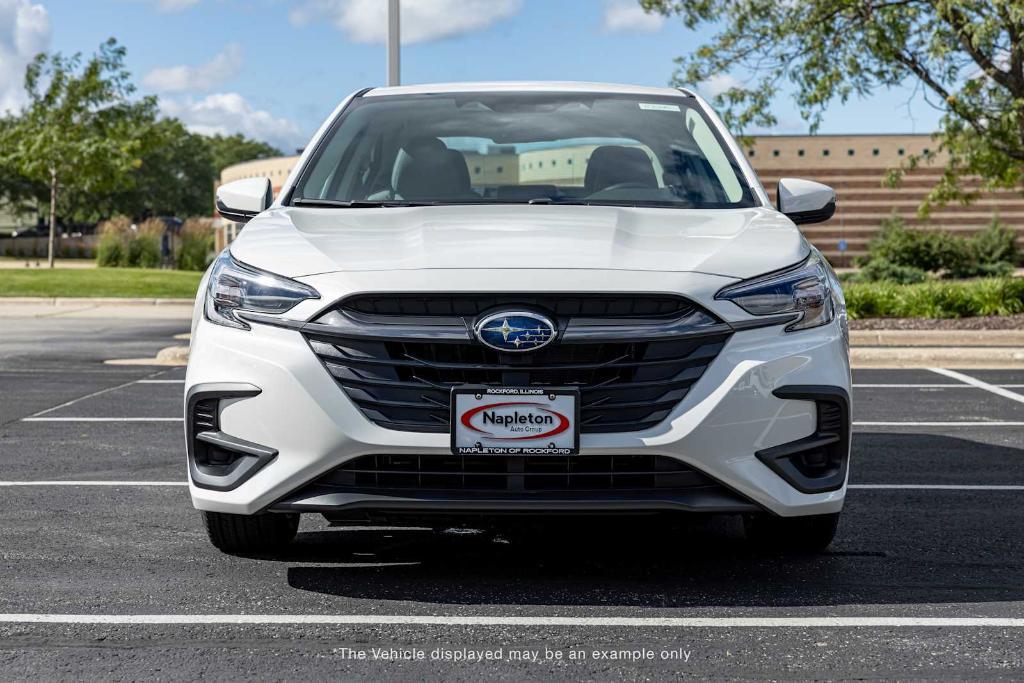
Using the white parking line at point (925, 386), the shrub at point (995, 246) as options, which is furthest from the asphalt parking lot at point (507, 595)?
the shrub at point (995, 246)

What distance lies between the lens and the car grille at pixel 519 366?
12.9 feet

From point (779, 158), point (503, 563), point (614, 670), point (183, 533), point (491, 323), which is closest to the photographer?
point (614, 670)

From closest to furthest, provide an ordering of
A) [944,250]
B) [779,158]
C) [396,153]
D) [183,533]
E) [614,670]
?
[614,670] → [183,533] → [396,153] → [944,250] → [779,158]

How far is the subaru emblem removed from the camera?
3.89 meters

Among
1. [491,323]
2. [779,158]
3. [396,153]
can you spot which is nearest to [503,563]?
[491,323]

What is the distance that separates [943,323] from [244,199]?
485 inches

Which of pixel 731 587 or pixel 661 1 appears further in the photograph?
pixel 661 1

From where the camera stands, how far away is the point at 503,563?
464cm

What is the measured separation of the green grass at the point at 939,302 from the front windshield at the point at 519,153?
11530 mm

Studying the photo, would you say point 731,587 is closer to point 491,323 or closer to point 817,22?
point 491,323

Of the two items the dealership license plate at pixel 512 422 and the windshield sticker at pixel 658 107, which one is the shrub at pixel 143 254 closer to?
the windshield sticker at pixel 658 107

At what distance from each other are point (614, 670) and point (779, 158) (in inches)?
2094

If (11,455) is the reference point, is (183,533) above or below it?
above

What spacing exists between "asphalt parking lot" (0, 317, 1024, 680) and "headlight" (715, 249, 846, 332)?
0.90 meters
